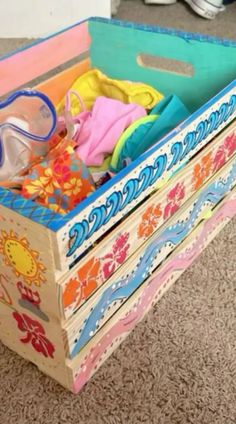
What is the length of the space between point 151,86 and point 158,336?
0.53m

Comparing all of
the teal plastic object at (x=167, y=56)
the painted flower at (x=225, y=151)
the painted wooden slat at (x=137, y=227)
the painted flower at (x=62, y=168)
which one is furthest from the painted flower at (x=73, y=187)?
the teal plastic object at (x=167, y=56)

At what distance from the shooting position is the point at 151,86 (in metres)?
1.02

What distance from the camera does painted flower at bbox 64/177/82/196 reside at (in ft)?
2.28

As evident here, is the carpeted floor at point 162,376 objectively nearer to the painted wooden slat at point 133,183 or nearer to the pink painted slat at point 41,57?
the painted wooden slat at point 133,183

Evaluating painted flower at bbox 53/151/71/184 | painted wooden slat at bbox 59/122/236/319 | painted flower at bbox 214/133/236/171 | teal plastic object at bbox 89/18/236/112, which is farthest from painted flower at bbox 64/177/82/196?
teal plastic object at bbox 89/18/236/112

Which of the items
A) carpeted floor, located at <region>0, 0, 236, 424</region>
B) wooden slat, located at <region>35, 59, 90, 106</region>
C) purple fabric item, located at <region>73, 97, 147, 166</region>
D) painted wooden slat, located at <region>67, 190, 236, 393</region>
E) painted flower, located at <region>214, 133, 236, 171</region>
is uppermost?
wooden slat, located at <region>35, 59, 90, 106</region>

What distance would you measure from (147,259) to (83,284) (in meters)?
0.16

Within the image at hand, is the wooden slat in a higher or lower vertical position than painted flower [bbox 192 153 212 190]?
higher

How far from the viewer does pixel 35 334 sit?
66 centimetres

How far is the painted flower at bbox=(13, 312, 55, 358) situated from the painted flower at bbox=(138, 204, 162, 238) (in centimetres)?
19

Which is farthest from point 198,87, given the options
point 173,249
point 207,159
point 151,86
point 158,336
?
point 158,336

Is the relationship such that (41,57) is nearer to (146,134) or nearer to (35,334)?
(146,134)

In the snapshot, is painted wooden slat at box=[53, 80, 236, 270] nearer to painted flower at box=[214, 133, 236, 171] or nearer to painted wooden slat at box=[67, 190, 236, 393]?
painted flower at box=[214, 133, 236, 171]

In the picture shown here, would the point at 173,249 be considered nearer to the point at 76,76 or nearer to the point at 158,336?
the point at 158,336
